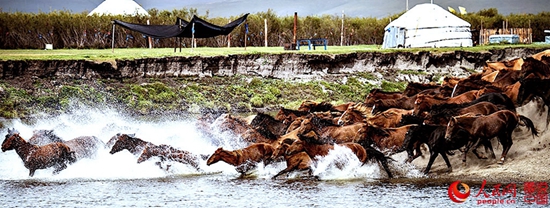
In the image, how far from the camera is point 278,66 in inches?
1389

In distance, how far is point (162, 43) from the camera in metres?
48.1

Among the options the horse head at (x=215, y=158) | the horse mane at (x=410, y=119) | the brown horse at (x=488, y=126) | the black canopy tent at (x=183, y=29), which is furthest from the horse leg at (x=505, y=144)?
the black canopy tent at (x=183, y=29)

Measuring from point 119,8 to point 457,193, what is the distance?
141 feet

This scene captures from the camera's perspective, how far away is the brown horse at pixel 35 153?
53.8ft

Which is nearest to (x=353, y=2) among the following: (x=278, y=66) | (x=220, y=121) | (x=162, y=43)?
(x=162, y=43)

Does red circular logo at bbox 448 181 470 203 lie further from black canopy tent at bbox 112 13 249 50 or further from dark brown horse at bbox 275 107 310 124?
black canopy tent at bbox 112 13 249 50

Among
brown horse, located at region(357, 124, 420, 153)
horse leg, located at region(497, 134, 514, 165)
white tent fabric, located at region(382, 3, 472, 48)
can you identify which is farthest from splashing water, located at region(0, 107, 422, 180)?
white tent fabric, located at region(382, 3, 472, 48)

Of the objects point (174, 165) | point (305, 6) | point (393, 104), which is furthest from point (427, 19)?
point (305, 6)

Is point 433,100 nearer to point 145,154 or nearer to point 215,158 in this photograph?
point 215,158

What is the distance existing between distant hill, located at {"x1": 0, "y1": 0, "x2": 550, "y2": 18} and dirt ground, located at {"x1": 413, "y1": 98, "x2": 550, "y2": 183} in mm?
94655

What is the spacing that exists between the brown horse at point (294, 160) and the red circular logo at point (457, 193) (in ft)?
8.03

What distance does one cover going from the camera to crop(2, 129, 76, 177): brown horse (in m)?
16.4

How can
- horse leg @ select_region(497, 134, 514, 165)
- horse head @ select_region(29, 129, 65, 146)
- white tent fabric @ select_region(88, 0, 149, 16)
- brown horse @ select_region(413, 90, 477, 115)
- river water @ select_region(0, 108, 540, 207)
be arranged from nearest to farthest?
1. river water @ select_region(0, 108, 540, 207)
2. horse leg @ select_region(497, 134, 514, 165)
3. horse head @ select_region(29, 129, 65, 146)
4. brown horse @ select_region(413, 90, 477, 115)
5. white tent fabric @ select_region(88, 0, 149, 16)

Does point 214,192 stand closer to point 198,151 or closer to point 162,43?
point 198,151
